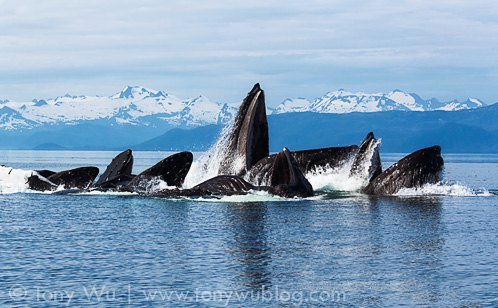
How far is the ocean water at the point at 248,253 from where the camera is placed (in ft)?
43.9

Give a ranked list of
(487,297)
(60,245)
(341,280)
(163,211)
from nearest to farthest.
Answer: (487,297), (341,280), (60,245), (163,211)

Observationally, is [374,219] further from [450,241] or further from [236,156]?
[236,156]

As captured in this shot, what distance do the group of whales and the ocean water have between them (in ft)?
3.87

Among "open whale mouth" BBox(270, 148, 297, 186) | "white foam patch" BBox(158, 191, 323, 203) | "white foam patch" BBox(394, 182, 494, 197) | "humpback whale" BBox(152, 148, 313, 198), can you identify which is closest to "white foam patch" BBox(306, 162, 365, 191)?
"white foam patch" BBox(394, 182, 494, 197)

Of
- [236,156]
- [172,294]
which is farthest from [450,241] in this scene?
[236,156]

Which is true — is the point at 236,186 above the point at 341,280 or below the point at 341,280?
above

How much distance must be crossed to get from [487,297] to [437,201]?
17339mm

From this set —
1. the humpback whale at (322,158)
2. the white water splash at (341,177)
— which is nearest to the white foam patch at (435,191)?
the white water splash at (341,177)

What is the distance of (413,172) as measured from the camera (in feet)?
104

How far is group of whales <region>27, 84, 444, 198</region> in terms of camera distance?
30.0 m

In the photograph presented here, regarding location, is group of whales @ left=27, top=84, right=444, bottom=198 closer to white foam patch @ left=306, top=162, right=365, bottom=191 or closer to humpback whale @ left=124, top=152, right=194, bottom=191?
humpback whale @ left=124, top=152, right=194, bottom=191

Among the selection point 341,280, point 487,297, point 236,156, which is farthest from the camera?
point 236,156

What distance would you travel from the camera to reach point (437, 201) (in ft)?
98.8

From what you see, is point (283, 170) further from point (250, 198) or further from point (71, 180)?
point (71, 180)
